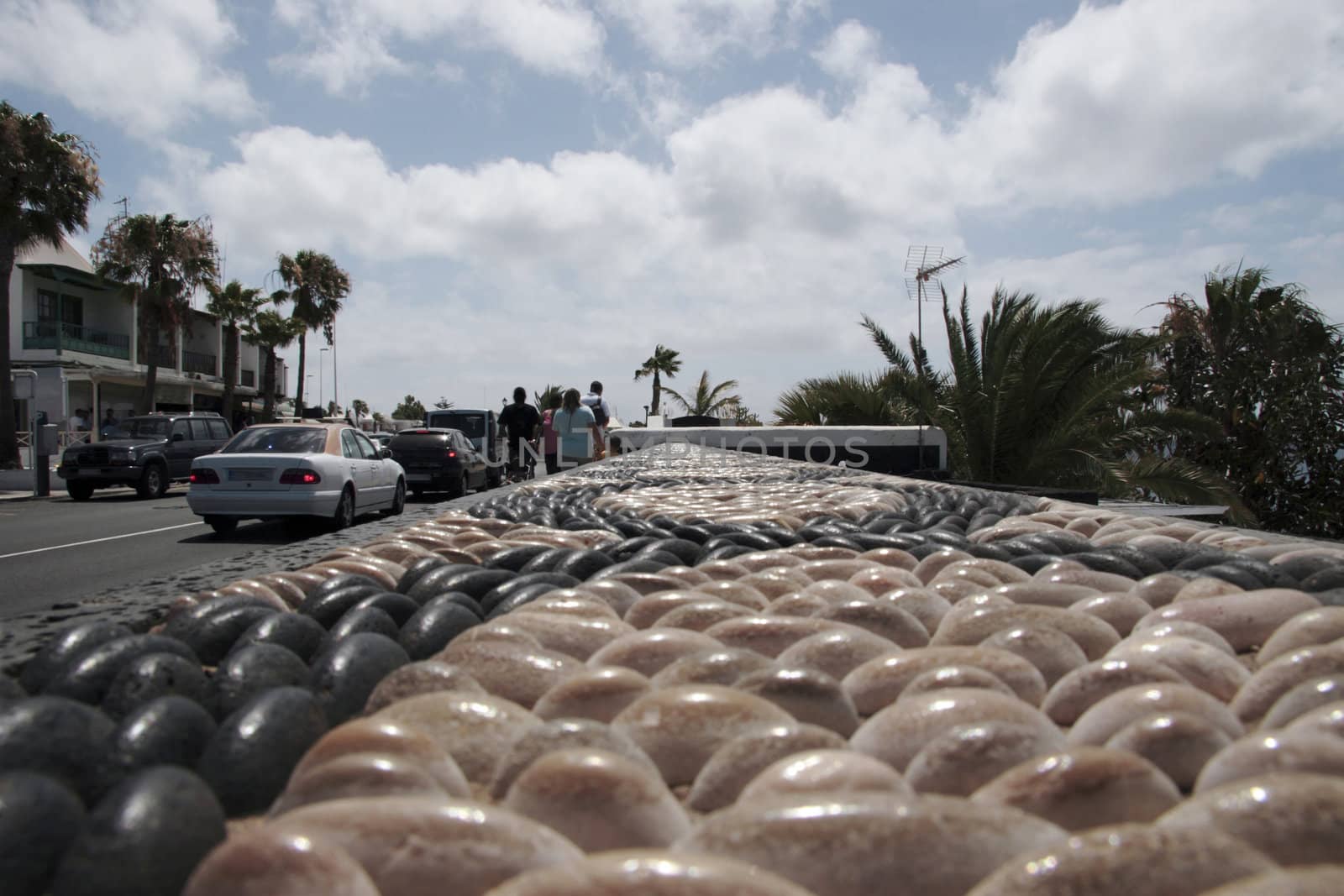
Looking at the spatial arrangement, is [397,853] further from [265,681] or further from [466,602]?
[466,602]

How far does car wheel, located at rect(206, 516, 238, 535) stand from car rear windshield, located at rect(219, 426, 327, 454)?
914mm

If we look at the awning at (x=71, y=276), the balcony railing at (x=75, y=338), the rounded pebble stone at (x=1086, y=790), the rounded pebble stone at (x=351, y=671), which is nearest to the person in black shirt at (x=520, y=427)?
the rounded pebble stone at (x=351, y=671)

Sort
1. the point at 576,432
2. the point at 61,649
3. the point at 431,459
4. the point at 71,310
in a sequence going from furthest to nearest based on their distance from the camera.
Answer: the point at 71,310, the point at 431,459, the point at 576,432, the point at 61,649

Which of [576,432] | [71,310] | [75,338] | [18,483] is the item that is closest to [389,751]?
[576,432]

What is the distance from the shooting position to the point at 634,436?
52.5 ft

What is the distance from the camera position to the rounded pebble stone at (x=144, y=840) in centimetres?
93

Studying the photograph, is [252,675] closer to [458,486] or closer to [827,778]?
[827,778]

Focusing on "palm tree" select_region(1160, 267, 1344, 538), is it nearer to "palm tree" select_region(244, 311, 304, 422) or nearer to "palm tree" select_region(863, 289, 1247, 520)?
"palm tree" select_region(863, 289, 1247, 520)

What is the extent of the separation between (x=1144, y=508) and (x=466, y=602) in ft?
15.1

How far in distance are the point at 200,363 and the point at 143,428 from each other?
25.4 m

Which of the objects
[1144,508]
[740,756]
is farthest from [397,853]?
[1144,508]

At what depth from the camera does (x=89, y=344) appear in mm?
32281

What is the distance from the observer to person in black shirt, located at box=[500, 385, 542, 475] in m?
12.8

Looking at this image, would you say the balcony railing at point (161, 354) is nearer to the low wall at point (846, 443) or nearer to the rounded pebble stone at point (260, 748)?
the low wall at point (846, 443)
